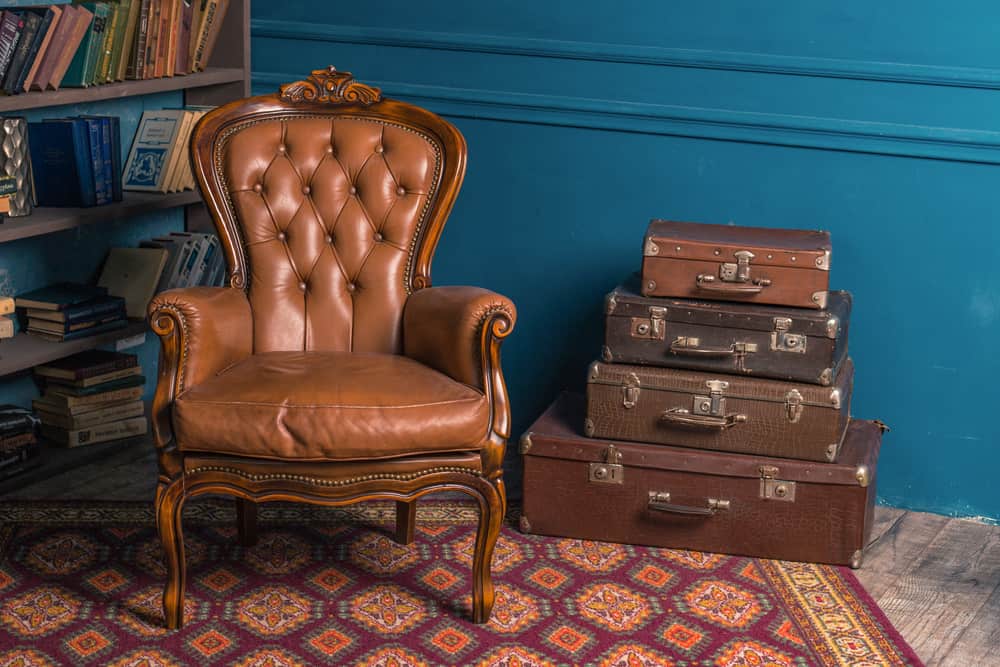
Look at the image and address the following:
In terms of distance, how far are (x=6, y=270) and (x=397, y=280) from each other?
1.27 metres

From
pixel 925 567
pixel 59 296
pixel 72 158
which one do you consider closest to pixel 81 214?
pixel 72 158

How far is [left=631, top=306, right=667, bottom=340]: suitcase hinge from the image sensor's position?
2908mm

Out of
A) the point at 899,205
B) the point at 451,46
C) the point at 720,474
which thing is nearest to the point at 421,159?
the point at 451,46

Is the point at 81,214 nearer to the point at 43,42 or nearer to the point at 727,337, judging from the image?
the point at 43,42

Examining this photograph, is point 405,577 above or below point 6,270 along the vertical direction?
below

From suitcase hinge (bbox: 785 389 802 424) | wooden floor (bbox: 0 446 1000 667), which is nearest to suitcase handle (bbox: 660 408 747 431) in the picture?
suitcase hinge (bbox: 785 389 802 424)

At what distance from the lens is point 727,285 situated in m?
2.88

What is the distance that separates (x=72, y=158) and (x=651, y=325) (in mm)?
1649

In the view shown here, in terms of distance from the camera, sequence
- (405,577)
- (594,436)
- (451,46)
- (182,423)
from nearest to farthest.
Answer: (182,423), (405,577), (594,436), (451,46)

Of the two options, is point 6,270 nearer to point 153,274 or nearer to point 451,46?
point 153,274

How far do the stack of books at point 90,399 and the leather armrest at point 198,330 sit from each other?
1006 mm

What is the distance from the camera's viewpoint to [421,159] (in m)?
2.91

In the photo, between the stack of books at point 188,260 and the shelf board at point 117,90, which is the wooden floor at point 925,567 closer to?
the stack of books at point 188,260

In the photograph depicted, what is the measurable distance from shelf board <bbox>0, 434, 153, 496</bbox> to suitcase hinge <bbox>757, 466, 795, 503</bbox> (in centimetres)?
183
